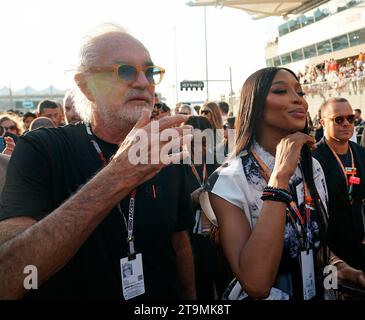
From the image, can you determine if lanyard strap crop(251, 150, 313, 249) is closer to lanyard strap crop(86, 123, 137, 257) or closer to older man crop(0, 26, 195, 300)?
older man crop(0, 26, 195, 300)

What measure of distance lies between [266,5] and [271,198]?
46261mm

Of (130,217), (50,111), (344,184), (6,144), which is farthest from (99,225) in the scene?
(50,111)

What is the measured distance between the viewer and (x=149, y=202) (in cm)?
194

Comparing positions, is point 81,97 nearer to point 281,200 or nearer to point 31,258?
point 31,258

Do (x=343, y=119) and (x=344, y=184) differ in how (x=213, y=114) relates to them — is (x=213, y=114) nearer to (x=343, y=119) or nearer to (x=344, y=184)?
(x=343, y=119)

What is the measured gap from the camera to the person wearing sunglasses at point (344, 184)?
366 cm

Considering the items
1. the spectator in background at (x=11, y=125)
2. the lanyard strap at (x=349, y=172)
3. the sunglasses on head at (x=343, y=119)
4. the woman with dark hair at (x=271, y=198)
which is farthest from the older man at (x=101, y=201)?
the spectator in background at (x=11, y=125)

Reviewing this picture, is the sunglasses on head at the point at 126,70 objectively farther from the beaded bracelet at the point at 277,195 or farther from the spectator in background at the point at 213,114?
the spectator in background at the point at 213,114

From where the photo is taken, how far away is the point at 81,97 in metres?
2.20

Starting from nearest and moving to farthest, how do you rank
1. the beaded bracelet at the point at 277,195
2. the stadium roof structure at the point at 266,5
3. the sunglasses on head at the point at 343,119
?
the beaded bracelet at the point at 277,195, the sunglasses on head at the point at 343,119, the stadium roof structure at the point at 266,5

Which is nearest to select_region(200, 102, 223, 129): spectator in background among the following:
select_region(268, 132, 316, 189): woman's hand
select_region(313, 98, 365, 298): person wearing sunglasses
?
select_region(313, 98, 365, 298): person wearing sunglasses

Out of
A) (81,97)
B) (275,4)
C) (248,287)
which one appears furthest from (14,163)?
(275,4)

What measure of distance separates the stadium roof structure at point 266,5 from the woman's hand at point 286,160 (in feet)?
130

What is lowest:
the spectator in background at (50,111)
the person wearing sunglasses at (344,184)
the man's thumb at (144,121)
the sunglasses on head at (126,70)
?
the person wearing sunglasses at (344,184)
